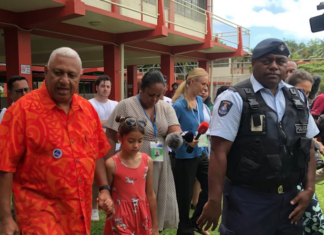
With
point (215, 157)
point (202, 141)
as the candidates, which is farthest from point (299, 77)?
point (215, 157)

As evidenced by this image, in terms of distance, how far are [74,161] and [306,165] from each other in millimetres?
1614

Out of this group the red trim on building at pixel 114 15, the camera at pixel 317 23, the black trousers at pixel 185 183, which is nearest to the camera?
the camera at pixel 317 23

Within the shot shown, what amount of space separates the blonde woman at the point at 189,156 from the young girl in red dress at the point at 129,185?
1.00 m

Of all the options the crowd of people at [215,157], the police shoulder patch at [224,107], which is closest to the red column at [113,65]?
the crowd of people at [215,157]

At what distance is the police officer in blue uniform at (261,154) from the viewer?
211 centimetres

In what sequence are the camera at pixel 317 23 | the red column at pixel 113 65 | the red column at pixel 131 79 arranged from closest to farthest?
the camera at pixel 317 23 < the red column at pixel 113 65 < the red column at pixel 131 79

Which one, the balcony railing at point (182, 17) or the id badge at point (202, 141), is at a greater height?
the balcony railing at point (182, 17)

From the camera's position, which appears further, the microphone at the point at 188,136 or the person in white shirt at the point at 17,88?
the person in white shirt at the point at 17,88

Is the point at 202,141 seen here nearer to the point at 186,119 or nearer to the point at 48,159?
the point at 186,119

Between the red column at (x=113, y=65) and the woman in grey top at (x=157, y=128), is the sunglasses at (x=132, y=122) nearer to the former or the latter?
the woman in grey top at (x=157, y=128)

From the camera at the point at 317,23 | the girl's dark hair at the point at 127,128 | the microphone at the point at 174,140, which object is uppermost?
the camera at the point at 317,23

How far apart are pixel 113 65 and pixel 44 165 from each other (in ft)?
32.0

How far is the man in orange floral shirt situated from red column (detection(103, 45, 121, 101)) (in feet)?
30.7

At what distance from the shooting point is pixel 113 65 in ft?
37.5
